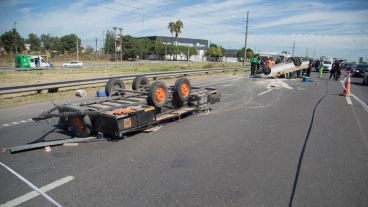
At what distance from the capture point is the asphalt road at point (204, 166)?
129 inches

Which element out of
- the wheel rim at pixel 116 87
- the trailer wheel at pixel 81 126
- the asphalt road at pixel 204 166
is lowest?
the asphalt road at pixel 204 166

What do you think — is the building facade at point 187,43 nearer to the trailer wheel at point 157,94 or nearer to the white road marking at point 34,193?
the trailer wheel at point 157,94

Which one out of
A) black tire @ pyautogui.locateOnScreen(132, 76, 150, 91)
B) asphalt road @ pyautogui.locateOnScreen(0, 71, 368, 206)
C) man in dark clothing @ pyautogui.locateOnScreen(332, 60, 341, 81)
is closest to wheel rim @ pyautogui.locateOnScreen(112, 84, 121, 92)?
black tire @ pyautogui.locateOnScreen(132, 76, 150, 91)

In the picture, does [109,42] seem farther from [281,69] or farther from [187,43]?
[281,69]

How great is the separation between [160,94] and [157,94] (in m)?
0.12

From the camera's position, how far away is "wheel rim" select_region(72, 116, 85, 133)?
5.36m

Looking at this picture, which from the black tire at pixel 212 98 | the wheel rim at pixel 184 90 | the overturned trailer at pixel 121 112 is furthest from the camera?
the black tire at pixel 212 98

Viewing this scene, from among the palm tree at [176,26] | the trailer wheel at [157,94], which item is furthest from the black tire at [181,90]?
the palm tree at [176,26]

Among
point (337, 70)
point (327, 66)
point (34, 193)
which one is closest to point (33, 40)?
point (327, 66)

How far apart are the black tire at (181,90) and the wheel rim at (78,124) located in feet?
8.42

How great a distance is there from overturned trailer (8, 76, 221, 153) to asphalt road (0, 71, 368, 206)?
251 mm

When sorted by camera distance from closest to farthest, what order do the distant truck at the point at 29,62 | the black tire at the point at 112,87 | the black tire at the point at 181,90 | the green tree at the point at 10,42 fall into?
the black tire at the point at 181,90
the black tire at the point at 112,87
the distant truck at the point at 29,62
the green tree at the point at 10,42

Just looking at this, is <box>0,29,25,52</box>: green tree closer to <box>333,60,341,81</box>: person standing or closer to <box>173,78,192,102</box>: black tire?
<box>333,60,341,81</box>: person standing

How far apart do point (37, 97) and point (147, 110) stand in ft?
25.2
